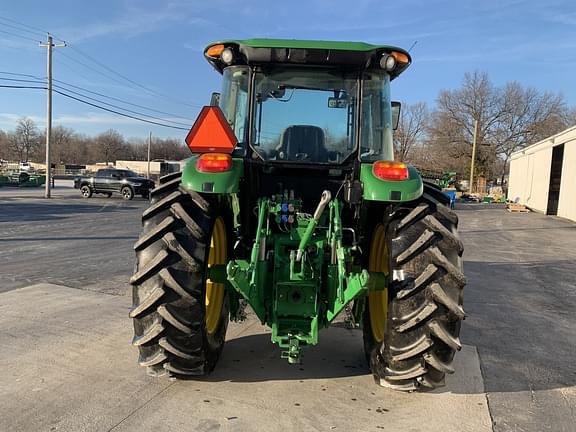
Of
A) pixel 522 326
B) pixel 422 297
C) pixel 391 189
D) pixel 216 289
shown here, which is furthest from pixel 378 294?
pixel 522 326

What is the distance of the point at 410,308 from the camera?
328cm

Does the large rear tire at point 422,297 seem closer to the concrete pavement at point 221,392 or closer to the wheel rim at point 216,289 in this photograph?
the concrete pavement at point 221,392

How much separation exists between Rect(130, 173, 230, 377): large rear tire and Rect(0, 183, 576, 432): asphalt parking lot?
292mm

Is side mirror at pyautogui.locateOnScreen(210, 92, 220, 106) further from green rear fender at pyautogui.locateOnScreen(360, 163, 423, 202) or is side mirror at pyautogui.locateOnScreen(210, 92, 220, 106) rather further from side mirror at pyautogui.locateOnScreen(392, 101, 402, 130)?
green rear fender at pyautogui.locateOnScreen(360, 163, 423, 202)

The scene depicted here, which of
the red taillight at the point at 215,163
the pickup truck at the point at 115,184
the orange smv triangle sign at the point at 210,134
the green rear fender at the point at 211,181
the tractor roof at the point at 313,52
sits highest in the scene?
the tractor roof at the point at 313,52

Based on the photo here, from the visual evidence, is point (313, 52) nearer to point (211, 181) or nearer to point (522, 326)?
point (211, 181)

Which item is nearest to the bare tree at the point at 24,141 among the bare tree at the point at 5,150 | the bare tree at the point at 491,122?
the bare tree at the point at 5,150

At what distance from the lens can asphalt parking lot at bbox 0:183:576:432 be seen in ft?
10.3

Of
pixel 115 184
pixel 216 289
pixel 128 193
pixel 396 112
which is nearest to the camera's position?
pixel 216 289

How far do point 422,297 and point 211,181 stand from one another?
5.27 ft

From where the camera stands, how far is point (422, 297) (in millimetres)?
3260

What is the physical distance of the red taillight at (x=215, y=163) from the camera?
134 inches

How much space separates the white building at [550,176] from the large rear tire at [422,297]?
20449 mm

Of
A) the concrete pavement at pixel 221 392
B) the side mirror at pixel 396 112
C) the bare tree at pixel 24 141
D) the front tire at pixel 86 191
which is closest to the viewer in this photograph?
the concrete pavement at pixel 221 392
